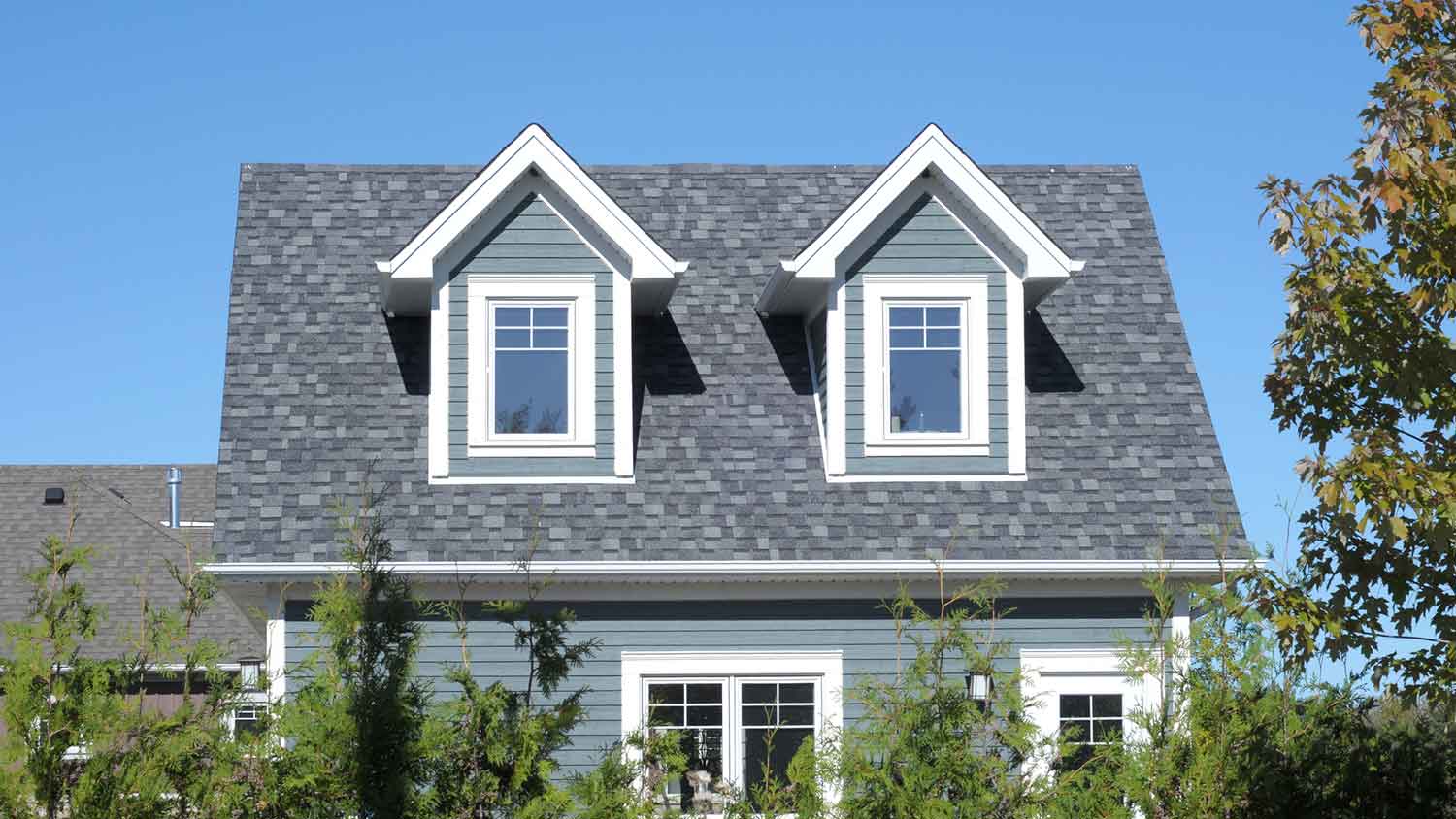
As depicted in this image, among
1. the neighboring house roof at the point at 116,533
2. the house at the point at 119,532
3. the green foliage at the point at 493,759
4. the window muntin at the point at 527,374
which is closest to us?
the green foliage at the point at 493,759

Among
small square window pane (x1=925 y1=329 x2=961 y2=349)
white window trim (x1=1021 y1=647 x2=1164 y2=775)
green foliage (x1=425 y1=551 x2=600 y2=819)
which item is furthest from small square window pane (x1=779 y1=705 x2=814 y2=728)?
green foliage (x1=425 y1=551 x2=600 y2=819)

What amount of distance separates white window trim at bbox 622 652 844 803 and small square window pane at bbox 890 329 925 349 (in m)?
2.87

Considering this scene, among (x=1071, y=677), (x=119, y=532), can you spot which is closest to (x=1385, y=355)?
(x=1071, y=677)

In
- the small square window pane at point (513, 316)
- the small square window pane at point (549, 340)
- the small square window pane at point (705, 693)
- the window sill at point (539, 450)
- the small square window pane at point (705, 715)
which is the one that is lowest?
the small square window pane at point (705, 715)

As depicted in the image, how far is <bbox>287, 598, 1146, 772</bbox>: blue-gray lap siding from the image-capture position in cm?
1397

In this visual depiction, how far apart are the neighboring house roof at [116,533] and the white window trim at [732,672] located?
526 inches

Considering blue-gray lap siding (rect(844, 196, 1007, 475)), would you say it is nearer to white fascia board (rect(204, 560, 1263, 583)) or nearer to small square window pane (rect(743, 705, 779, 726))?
white fascia board (rect(204, 560, 1263, 583))

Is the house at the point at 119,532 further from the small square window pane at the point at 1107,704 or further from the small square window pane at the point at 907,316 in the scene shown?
the small square window pane at the point at 1107,704

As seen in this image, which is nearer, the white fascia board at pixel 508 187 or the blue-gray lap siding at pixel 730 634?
the blue-gray lap siding at pixel 730 634

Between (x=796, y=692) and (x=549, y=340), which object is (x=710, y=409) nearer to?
(x=549, y=340)

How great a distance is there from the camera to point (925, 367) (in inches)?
604

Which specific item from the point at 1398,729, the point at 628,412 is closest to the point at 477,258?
the point at 628,412

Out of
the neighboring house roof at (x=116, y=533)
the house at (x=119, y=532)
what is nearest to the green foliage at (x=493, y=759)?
the house at (x=119, y=532)

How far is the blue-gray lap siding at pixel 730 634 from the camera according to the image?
13969 millimetres
